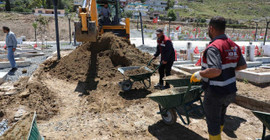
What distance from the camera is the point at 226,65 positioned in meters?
2.43

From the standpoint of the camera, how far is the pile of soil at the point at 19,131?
239 centimetres

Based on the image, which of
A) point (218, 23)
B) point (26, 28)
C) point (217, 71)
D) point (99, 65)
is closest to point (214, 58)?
point (217, 71)

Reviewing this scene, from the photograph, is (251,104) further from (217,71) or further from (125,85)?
(125,85)

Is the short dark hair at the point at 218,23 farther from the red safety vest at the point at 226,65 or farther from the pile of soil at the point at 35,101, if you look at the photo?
the pile of soil at the point at 35,101

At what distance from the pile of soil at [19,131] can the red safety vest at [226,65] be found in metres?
2.52

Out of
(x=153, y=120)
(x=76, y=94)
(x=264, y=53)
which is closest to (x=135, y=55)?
(x=76, y=94)

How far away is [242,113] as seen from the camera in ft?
14.2

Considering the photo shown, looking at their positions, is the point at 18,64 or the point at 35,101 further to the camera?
the point at 18,64

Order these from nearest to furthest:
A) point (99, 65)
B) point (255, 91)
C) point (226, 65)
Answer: point (226, 65) → point (255, 91) → point (99, 65)

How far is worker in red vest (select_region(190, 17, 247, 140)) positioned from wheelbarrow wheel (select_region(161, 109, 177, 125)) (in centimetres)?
99

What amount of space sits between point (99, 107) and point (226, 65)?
124 inches

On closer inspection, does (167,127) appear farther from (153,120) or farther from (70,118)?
(70,118)

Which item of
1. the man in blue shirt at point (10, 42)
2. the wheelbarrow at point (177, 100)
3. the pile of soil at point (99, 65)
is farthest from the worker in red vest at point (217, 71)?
the man in blue shirt at point (10, 42)

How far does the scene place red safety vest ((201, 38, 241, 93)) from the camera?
2383mm
